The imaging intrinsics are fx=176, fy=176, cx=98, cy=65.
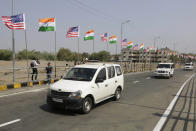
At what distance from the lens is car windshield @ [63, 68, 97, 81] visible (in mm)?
7029

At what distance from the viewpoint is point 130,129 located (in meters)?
5.20

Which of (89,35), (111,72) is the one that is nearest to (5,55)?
(89,35)

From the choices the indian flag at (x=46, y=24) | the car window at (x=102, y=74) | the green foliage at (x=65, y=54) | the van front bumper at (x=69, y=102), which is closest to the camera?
the van front bumper at (x=69, y=102)

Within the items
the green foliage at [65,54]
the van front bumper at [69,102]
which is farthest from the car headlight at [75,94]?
the green foliage at [65,54]

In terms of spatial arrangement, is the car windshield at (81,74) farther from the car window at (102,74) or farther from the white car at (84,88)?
the car window at (102,74)

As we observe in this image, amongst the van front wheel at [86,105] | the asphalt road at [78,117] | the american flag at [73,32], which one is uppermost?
the american flag at [73,32]

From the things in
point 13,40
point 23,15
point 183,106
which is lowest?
point 183,106

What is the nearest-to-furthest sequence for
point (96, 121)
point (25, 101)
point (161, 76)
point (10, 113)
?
1. point (96, 121)
2. point (10, 113)
3. point (25, 101)
4. point (161, 76)

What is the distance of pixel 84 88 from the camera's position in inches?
248

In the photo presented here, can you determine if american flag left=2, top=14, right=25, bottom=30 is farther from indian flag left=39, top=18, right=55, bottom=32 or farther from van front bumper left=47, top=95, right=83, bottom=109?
van front bumper left=47, top=95, right=83, bottom=109

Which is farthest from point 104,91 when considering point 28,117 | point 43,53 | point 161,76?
point 43,53

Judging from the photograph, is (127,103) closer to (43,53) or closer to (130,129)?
(130,129)

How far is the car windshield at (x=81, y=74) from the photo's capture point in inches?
277

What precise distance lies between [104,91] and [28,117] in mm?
3135
